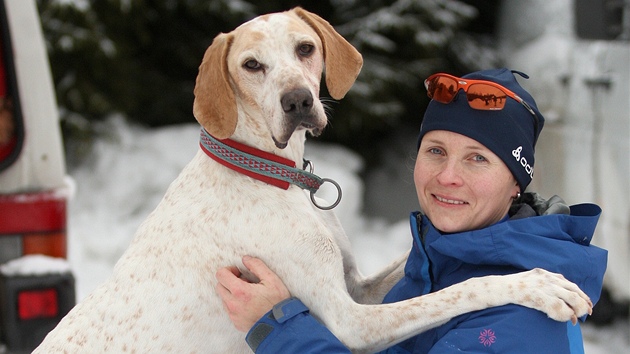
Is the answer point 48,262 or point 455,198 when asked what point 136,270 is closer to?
point 48,262

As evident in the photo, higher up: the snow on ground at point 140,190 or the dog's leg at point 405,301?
the dog's leg at point 405,301

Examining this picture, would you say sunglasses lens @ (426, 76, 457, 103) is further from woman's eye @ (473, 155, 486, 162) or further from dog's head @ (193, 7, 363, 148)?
dog's head @ (193, 7, 363, 148)

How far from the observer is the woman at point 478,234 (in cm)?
166

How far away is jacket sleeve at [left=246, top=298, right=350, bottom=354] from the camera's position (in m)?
1.72

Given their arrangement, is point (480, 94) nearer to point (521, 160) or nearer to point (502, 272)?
point (521, 160)

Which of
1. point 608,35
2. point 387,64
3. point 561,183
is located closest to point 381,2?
point 387,64

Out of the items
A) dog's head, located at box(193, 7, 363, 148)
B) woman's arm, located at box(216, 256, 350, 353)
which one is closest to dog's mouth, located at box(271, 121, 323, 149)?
dog's head, located at box(193, 7, 363, 148)

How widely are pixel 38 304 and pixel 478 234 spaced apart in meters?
1.70

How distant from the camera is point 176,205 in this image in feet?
6.98

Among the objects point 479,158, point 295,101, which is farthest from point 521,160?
point 295,101

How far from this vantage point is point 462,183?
1.83 metres

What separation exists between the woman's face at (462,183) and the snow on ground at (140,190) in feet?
13.3

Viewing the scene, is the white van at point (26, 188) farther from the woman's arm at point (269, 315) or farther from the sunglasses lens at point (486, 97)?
the sunglasses lens at point (486, 97)

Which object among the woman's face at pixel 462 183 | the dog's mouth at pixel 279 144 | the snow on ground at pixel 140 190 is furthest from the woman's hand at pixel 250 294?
the snow on ground at pixel 140 190
